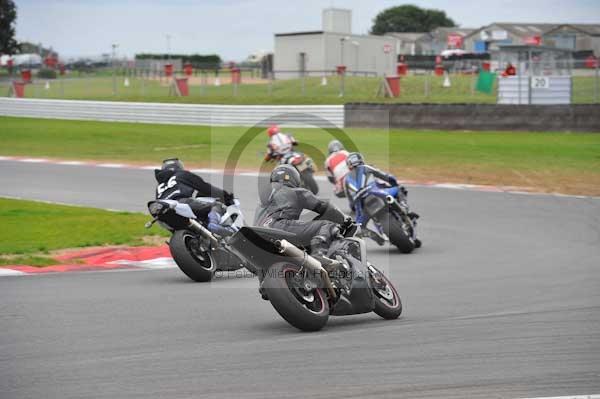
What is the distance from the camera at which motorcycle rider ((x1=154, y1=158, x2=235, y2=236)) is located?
1090 cm

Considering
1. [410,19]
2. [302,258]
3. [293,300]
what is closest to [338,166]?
[302,258]

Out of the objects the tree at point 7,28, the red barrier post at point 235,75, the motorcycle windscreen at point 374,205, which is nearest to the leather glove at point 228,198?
the motorcycle windscreen at point 374,205

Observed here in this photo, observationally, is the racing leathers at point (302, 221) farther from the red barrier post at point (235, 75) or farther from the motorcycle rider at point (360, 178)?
the red barrier post at point (235, 75)

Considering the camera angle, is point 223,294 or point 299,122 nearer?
point 223,294

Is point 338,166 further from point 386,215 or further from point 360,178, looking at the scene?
point 386,215

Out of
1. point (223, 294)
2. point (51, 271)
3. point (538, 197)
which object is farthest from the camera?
point (538, 197)

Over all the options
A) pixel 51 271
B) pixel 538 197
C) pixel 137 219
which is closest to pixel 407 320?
pixel 51 271

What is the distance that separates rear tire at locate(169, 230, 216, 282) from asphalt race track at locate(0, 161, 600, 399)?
18 cm

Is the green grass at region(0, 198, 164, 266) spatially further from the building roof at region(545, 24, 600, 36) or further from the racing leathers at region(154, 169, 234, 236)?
the building roof at region(545, 24, 600, 36)

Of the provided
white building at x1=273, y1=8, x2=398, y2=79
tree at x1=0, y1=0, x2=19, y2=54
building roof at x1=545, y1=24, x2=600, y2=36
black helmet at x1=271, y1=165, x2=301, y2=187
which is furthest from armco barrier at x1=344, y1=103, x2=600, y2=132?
building roof at x1=545, y1=24, x2=600, y2=36

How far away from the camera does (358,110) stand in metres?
29.7

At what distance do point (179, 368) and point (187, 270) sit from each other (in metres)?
3.98

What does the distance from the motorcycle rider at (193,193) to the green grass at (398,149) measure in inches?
425

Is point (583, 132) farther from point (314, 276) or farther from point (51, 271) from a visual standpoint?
point (314, 276)
